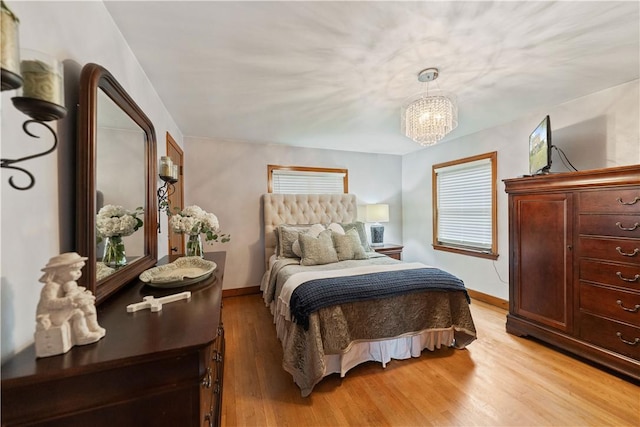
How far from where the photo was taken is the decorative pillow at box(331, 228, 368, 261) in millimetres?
3080

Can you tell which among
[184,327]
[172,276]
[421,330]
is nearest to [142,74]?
[172,276]

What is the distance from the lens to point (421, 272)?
234 centimetres

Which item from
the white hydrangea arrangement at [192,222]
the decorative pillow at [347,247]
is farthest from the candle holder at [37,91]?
the decorative pillow at [347,247]

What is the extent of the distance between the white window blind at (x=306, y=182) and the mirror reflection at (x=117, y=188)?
255cm

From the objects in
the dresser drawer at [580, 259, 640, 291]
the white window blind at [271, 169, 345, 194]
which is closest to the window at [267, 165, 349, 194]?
the white window blind at [271, 169, 345, 194]

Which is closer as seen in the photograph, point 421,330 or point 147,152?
point 147,152

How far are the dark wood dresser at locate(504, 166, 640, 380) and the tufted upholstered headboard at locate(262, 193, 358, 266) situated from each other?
2.18 meters

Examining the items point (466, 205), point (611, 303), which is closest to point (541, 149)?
point (611, 303)

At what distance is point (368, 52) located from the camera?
5.65 ft

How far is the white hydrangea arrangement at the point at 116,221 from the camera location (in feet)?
3.65

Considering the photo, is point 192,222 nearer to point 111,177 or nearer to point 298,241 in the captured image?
point 111,177

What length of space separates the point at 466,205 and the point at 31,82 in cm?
427

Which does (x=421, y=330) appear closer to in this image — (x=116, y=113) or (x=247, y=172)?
(x=116, y=113)

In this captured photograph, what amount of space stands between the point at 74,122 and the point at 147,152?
0.75 metres
